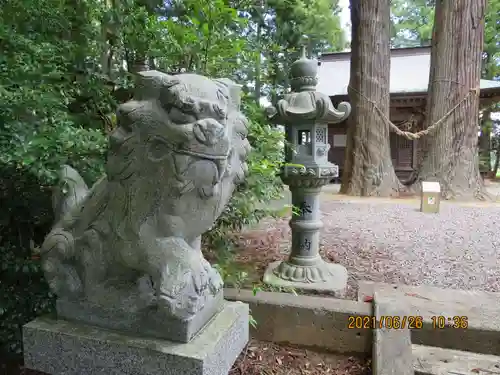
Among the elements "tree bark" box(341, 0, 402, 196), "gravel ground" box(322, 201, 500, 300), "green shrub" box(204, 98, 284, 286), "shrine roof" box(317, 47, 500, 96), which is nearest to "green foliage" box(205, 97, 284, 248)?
"green shrub" box(204, 98, 284, 286)

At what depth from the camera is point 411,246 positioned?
165 inches

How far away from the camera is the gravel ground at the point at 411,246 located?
3320 mm

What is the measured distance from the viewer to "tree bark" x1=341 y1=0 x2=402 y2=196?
7.68 metres

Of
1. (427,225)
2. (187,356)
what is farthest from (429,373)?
(427,225)

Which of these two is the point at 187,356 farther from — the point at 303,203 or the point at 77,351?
the point at 303,203

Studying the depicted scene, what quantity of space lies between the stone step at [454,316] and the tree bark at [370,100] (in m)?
5.45

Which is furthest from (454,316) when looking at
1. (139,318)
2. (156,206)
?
(156,206)

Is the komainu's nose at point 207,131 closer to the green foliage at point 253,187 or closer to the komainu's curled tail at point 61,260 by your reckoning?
the komainu's curled tail at point 61,260

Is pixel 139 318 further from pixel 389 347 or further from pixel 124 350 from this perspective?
pixel 389 347

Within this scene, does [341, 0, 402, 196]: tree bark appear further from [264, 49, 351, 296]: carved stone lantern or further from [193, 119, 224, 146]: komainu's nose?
[193, 119, 224, 146]: komainu's nose

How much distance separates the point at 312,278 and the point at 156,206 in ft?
7.01

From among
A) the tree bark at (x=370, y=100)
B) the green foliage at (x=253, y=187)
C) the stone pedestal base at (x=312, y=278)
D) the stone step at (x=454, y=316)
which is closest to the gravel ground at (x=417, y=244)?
the stone pedestal base at (x=312, y=278)

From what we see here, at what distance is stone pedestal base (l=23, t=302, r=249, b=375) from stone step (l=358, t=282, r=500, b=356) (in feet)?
4.19

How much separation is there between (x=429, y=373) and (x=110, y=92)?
2589mm
